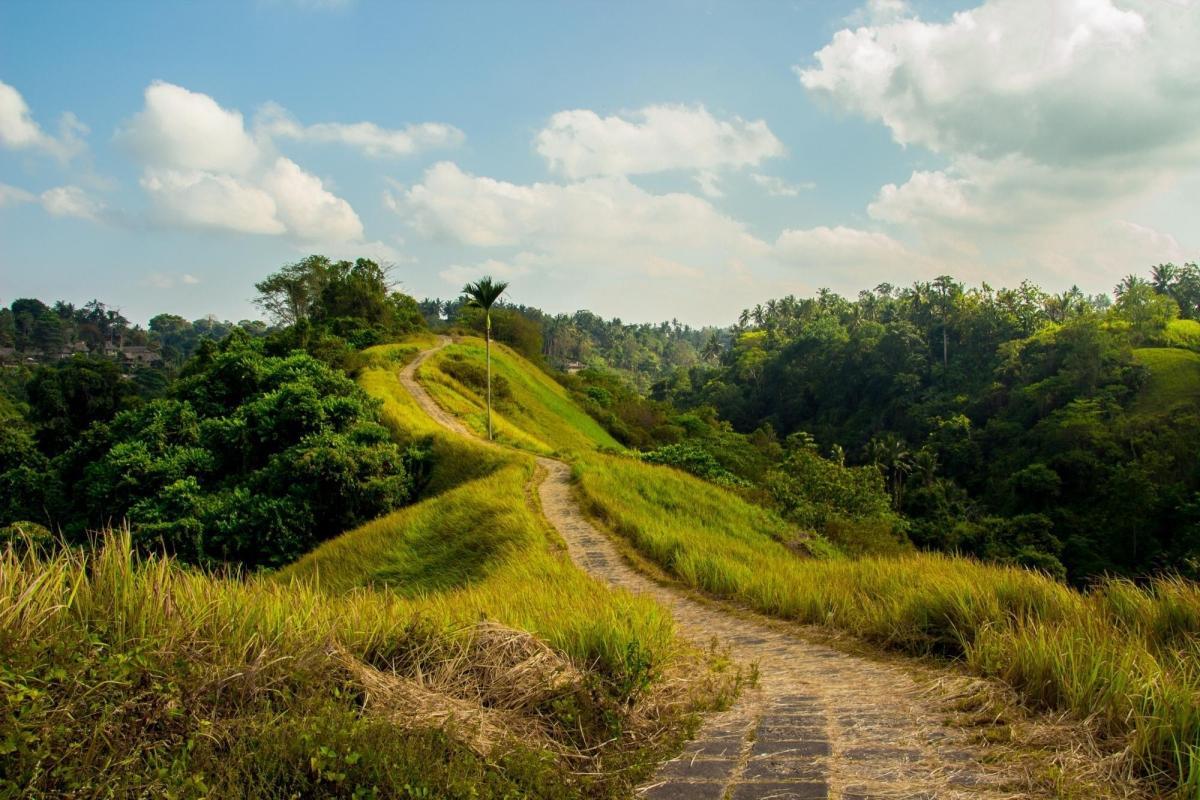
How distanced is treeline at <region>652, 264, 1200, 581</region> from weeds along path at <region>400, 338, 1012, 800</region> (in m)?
17.4

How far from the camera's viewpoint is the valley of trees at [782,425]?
19859 mm

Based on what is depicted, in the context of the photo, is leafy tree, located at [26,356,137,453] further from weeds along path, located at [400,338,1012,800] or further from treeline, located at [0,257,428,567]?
weeds along path, located at [400,338,1012,800]

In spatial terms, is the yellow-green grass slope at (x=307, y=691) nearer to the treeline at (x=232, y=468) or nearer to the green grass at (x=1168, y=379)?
A: the treeline at (x=232, y=468)

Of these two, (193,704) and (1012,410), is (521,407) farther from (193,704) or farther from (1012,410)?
(1012,410)

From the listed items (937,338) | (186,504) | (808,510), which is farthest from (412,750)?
(937,338)

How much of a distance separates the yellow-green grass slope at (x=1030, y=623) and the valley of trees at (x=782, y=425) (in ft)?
4.25

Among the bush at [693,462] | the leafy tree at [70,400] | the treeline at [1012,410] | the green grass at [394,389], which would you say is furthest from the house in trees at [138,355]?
the bush at [693,462]

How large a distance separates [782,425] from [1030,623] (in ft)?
281

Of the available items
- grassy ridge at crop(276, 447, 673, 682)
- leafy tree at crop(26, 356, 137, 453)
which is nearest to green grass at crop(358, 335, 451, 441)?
grassy ridge at crop(276, 447, 673, 682)

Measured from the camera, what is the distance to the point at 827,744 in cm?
375

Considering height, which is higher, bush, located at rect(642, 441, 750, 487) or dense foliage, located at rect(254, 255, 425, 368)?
dense foliage, located at rect(254, 255, 425, 368)

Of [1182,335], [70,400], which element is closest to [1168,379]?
[1182,335]

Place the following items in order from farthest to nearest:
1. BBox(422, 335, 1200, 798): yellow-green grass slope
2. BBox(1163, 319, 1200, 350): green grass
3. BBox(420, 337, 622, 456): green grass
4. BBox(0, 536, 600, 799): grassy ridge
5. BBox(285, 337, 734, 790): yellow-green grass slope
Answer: BBox(1163, 319, 1200, 350): green grass, BBox(420, 337, 622, 456): green grass, BBox(285, 337, 734, 790): yellow-green grass slope, BBox(422, 335, 1200, 798): yellow-green grass slope, BBox(0, 536, 600, 799): grassy ridge

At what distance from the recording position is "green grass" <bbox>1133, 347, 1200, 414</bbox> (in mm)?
53844
